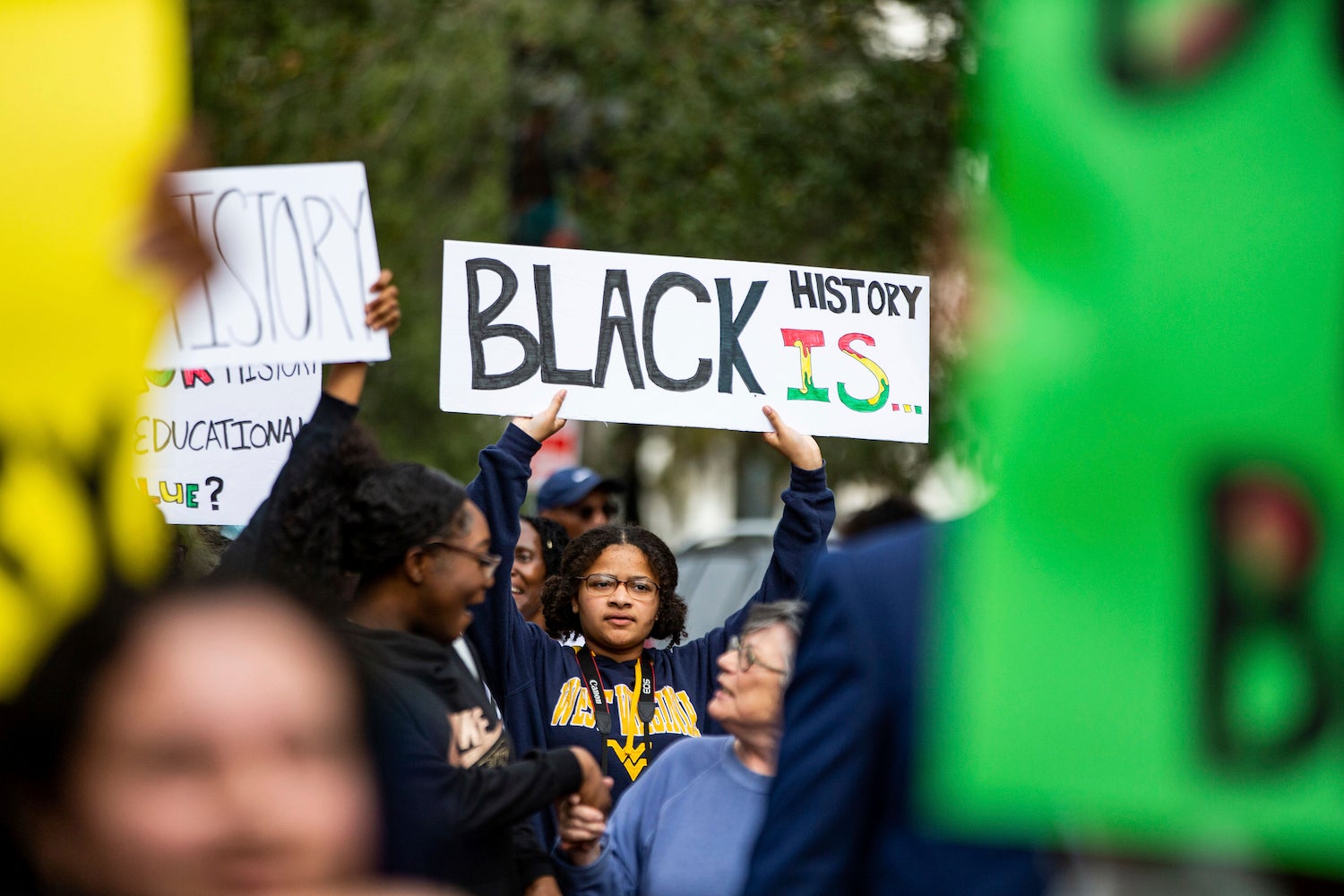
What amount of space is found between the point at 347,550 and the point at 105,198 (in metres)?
1.16

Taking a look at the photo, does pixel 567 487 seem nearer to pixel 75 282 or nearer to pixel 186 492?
pixel 186 492

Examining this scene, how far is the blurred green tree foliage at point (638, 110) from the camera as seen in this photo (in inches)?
492

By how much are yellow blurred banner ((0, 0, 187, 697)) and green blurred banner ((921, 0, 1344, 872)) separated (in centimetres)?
90

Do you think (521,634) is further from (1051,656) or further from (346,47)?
(346,47)

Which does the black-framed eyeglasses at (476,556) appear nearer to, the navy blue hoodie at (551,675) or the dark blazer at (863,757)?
the navy blue hoodie at (551,675)

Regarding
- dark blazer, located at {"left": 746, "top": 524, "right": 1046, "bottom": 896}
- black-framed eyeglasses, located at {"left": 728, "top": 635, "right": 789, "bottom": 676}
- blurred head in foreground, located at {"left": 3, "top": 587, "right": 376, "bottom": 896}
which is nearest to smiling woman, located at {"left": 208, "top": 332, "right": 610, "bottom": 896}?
black-framed eyeglasses, located at {"left": 728, "top": 635, "right": 789, "bottom": 676}

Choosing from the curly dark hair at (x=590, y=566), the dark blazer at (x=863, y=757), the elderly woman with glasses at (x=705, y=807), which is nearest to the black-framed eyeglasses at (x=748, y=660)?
the elderly woman with glasses at (x=705, y=807)

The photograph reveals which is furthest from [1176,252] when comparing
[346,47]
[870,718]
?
[346,47]

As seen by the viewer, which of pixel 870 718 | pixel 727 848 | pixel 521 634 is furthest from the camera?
pixel 521 634

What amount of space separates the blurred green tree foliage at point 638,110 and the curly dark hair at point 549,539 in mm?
6152

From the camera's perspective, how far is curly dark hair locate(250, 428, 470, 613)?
3049mm

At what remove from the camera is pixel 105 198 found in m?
2.04

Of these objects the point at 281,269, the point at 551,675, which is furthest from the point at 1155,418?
the point at 281,269

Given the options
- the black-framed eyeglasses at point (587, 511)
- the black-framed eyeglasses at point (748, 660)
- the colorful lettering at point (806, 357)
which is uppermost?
the colorful lettering at point (806, 357)
